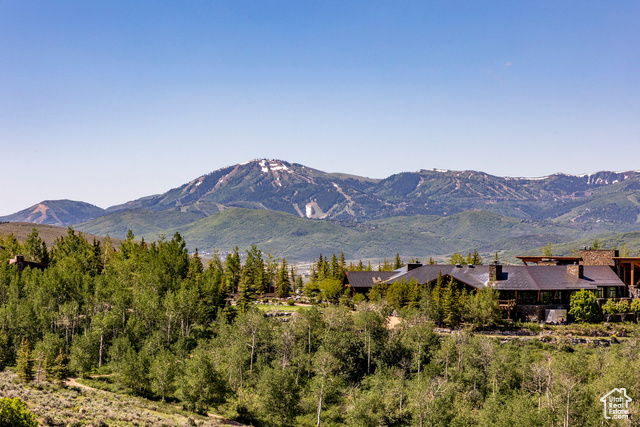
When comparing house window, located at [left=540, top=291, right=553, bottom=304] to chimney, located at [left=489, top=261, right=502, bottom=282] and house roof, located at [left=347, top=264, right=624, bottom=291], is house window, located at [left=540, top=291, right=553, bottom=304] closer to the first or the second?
house roof, located at [left=347, top=264, right=624, bottom=291]

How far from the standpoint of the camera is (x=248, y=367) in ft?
245

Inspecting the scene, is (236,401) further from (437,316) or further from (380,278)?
(380,278)

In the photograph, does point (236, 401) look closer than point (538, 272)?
Yes

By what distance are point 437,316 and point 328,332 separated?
18696mm

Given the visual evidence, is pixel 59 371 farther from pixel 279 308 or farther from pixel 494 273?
pixel 494 273

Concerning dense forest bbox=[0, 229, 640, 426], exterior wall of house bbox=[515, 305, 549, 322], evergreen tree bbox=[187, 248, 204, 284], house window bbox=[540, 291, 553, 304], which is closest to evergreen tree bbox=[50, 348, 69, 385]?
dense forest bbox=[0, 229, 640, 426]

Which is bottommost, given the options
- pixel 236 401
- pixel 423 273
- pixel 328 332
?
pixel 236 401

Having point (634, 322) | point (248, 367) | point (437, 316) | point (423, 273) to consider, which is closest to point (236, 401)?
point (248, 367)

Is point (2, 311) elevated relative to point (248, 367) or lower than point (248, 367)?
elevated
